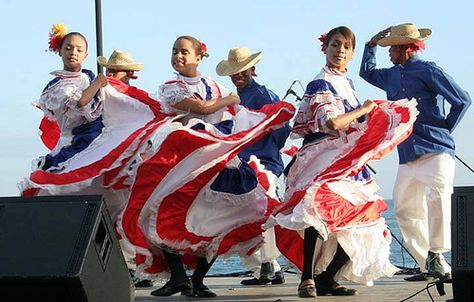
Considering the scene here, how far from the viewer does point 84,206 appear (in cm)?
473

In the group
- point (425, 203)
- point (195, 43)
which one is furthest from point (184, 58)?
point (425, 203)

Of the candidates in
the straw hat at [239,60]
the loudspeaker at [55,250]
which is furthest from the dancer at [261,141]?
the loudspeaker at [55,250]

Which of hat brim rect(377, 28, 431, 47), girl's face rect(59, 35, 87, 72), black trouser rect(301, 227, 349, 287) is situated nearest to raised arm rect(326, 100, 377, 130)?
black trouser rect(301, 227, 349, 287)

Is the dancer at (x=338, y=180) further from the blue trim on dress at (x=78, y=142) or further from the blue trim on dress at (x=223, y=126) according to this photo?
the blue trim on dress at (x=78, y=142)

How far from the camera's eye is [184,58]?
6.59m

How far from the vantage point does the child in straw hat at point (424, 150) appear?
24.1 feet

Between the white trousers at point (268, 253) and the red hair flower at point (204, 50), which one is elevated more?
the red hair flower at point (204, 50)

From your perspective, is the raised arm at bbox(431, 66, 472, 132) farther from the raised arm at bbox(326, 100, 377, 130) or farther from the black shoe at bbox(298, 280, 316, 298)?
the black shoe at bbox(298, 280, 316, 298)

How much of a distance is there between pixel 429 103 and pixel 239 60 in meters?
1.35

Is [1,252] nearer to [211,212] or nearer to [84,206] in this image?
[84,206]

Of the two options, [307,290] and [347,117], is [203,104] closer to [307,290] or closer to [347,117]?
[347,117]

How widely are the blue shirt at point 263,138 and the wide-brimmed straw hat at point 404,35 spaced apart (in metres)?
0.91

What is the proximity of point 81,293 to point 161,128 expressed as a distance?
7.14 ft

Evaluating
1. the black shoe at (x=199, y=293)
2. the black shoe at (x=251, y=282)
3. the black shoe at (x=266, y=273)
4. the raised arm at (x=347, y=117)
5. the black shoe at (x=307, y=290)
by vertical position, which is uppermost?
the raised arm at (x=347, y=117)
